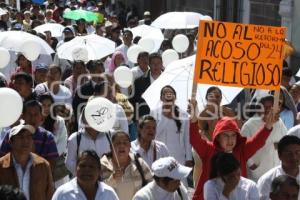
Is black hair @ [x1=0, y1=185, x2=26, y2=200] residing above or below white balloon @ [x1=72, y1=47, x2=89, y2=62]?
above

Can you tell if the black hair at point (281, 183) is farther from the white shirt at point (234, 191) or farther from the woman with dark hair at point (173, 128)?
the woman with dark hair at point (173, 128)

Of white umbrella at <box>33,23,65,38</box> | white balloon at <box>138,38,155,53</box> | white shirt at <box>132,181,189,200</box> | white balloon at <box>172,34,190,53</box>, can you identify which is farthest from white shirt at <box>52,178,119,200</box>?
white umbrella at <box>33,23,65,38</box>

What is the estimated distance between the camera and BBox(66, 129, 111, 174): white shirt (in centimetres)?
770

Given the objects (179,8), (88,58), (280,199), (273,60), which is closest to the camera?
(280,199)

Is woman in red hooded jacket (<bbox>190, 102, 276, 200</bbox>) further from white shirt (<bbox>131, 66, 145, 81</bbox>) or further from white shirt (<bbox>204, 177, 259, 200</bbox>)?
white shirt (<bbox>131, 66, 145, 81</bbox>)

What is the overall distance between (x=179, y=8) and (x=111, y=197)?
2325 centimetres

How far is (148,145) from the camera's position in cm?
753

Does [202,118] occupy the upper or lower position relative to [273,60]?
lower

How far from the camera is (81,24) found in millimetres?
17469

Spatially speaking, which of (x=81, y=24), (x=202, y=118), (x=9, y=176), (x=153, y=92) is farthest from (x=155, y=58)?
(x=81, y=24)

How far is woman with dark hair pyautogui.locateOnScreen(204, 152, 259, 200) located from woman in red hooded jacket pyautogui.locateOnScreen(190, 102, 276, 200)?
714mm

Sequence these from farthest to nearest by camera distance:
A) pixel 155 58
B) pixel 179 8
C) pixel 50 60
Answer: pixel 179 8, pixel 50 60, pixel 155 58

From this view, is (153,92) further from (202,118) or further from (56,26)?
(56,26)

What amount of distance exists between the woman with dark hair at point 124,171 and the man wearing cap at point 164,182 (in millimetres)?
518
